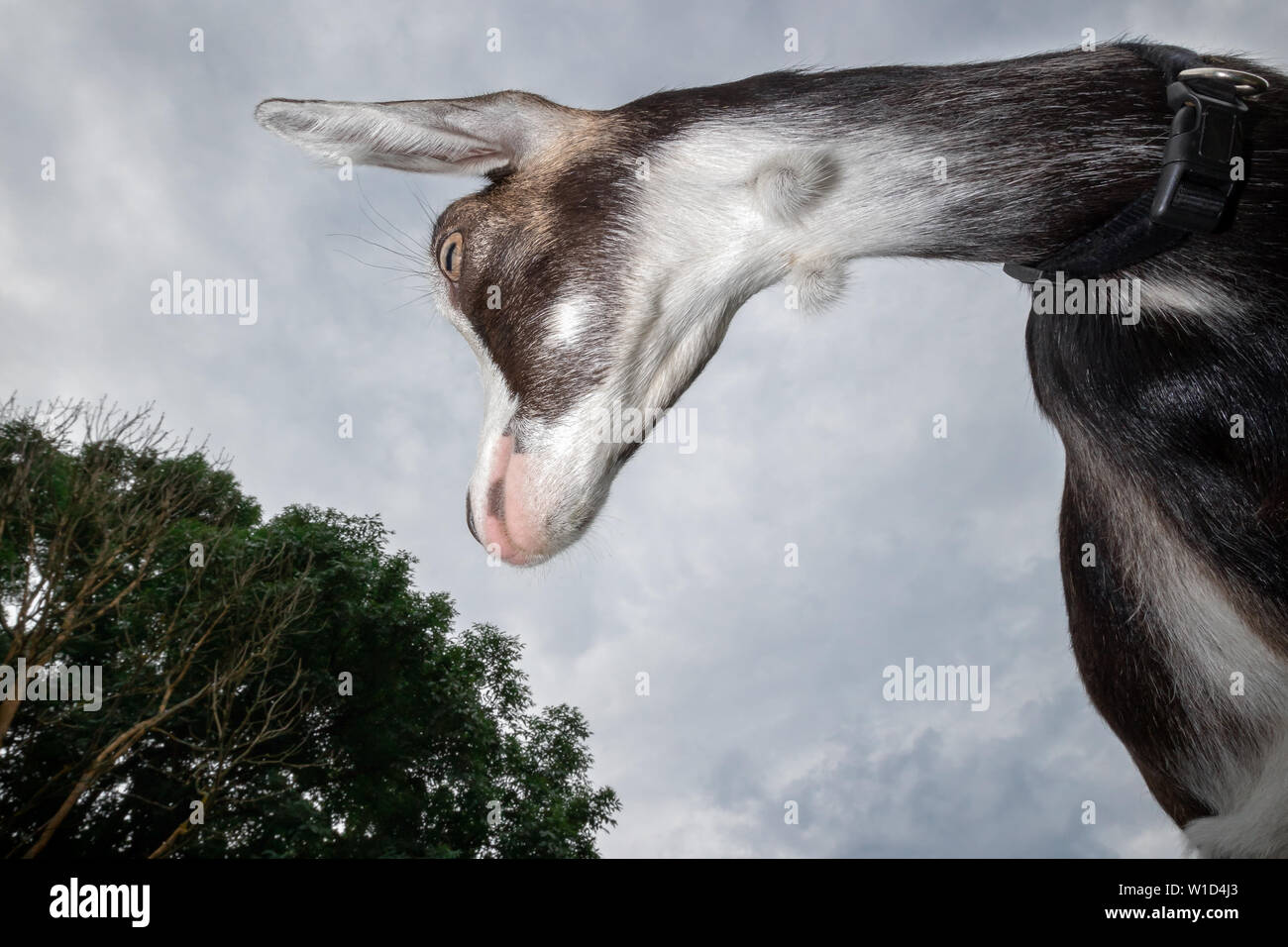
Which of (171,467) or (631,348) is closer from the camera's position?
(631,348)

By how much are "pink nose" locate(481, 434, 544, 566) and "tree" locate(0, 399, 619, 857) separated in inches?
319

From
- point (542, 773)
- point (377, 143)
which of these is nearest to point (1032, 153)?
point (377, 143)

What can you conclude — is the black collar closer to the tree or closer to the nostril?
the nostril

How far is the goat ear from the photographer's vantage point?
1.85 metres

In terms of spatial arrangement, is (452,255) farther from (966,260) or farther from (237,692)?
(237,692)

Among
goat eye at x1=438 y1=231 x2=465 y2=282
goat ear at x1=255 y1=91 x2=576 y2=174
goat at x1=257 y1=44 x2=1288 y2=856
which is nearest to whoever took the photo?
goat at x1=257 y1=44 x2=1288 y2=856

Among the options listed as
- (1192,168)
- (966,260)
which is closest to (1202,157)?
(1192,168)

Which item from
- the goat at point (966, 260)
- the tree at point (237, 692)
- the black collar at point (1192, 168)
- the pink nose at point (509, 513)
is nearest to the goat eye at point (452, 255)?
the goat at point (966, 260)

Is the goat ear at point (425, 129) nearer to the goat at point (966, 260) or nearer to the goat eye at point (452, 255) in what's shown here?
the goat at point (966, 260)

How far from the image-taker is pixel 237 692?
11.1 m

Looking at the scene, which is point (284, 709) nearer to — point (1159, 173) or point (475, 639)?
point (475, 639)

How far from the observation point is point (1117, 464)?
6.49 feet

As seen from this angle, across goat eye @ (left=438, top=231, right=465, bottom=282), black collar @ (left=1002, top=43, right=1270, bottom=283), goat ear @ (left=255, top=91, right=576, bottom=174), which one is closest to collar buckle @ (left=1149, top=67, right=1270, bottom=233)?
black collar @ (left=1002, top=43, right=1270, bottom=283)

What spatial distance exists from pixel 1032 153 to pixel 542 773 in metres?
14.0
